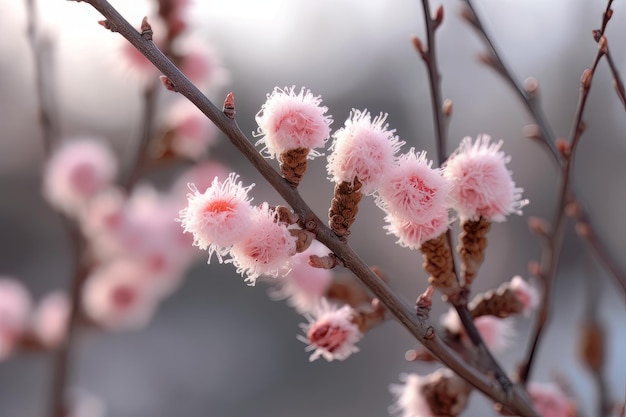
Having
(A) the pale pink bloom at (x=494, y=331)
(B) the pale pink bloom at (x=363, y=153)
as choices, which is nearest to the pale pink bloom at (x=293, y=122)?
(B) the pale pink bloom at (x=363, y=153)

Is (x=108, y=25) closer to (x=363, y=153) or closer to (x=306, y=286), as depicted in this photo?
(x=363, y=153)

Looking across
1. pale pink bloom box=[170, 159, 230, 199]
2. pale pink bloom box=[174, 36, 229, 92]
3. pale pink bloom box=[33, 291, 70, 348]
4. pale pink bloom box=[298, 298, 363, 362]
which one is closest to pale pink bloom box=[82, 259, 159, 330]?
pale pink bloom box=[33, 291, 70, 348]

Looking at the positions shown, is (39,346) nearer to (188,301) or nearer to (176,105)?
(176,105)

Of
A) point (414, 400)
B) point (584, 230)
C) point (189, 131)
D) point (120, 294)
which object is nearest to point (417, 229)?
point (414, 400)

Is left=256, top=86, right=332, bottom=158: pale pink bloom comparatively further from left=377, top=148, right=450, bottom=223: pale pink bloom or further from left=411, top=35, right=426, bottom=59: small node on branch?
left=411, top=35, right=426, bottom=59: small node on branch

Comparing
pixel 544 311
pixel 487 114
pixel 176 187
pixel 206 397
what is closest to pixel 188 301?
pixel 206 397

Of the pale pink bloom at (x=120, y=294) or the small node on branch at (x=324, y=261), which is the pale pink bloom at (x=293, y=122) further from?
the pale pink bloom at (x=120, y=294)
